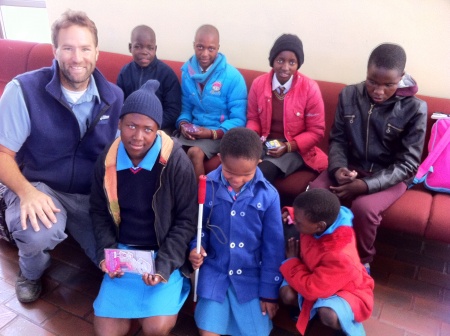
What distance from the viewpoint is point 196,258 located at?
152 cm

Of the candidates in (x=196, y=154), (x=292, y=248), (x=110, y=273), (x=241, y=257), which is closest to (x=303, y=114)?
(x=196, y=154)

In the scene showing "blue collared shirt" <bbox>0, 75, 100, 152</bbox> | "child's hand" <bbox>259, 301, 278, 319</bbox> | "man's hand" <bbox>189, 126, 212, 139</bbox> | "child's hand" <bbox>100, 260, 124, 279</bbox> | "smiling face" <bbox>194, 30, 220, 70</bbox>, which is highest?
"smiling face" <bbox>194, 30, 220, 70</bbox>

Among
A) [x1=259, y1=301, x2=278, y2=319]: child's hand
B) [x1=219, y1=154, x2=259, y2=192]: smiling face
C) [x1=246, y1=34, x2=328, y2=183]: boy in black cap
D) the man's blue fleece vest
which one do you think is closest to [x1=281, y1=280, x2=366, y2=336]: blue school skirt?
[x1=259, y1=301, x2=278, y2=319]: child's hand

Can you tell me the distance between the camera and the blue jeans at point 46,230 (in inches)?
63.6

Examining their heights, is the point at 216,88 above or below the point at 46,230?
above

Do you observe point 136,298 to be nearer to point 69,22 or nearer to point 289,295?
point 289,295

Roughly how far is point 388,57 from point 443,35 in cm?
79

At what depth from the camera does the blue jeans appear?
5.30 ft

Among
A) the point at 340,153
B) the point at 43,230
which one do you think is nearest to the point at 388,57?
the point at 340,153

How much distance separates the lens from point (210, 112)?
2.47 metres

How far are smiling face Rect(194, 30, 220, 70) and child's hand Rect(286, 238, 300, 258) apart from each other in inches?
52.2

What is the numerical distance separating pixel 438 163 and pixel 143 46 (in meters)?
1.94

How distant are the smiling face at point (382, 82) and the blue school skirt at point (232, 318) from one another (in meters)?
1.13

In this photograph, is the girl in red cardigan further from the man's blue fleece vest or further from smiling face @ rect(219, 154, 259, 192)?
the man's blue fleece vest
